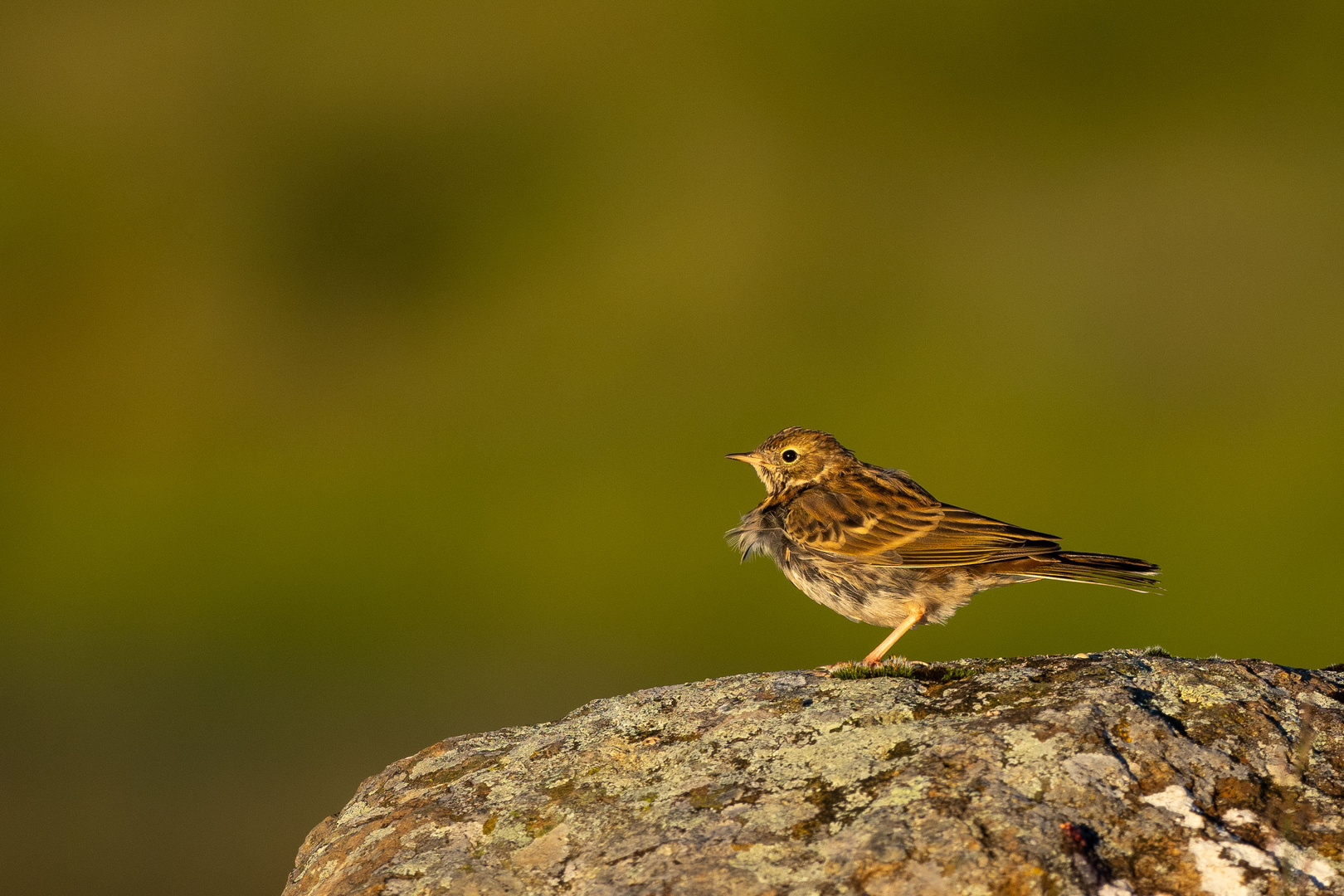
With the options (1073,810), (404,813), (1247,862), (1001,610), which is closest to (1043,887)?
(1073,810)

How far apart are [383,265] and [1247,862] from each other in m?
27.1

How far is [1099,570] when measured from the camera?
6.81 m

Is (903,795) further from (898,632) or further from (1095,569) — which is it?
(898,632)

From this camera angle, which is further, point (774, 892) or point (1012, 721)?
point (1012, 721)

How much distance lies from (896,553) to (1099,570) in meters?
1.27

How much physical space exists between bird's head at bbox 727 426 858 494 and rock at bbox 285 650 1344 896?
12.5 ft

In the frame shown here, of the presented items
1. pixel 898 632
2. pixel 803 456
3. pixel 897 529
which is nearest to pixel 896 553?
pixel 897 529

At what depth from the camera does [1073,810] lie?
148 inches

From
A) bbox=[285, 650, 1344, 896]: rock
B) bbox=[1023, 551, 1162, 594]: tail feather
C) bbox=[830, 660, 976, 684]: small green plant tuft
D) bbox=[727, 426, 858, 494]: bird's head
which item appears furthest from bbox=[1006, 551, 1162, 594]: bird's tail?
bbox=[727, 426, 858, 494]: bird's head

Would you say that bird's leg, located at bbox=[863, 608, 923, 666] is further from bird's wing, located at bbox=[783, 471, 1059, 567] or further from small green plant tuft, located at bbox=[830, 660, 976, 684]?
small green plant tuft, located at bbox=[830, 660, 976, 684]

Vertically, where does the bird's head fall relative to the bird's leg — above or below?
above

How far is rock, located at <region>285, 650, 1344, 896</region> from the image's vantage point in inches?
142

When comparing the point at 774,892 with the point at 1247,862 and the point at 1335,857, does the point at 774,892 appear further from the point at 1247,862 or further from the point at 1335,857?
the point at 1335,857

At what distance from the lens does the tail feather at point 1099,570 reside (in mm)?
6684
